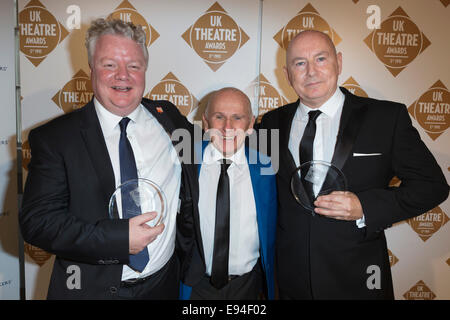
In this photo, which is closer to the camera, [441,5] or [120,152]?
[120,152]

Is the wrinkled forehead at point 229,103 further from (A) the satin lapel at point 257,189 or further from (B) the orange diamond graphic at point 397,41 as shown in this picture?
(B) the orange diamond graphic at point 397,41

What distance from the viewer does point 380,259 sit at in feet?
5.24

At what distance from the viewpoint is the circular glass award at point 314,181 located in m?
1.43

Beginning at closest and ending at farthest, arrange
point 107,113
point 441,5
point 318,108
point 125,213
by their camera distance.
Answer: point 125,213 → point 107,113 → point 318,108 → point 441,5

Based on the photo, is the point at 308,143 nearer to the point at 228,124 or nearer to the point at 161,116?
the point at 228,124

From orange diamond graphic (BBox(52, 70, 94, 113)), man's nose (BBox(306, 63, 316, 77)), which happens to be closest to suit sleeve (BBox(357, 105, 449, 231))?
man's nose (BBox(306, 63, 316, 77))

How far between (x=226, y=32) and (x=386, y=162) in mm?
1775

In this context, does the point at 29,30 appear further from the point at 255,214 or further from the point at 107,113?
the point at 255,214

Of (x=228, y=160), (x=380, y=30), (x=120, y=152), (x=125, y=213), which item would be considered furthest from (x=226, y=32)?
(x=125, y=213)

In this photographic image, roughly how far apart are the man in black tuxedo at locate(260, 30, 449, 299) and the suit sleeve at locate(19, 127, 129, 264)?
821mm

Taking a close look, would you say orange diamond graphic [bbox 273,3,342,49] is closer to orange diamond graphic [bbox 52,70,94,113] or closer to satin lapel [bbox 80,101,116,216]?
orange diamond graphic [bbox 52,70,94,113]

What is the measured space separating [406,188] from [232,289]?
97 cm

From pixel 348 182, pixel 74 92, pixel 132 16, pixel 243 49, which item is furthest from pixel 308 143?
pixel 74 92

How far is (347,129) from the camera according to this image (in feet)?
5.05
